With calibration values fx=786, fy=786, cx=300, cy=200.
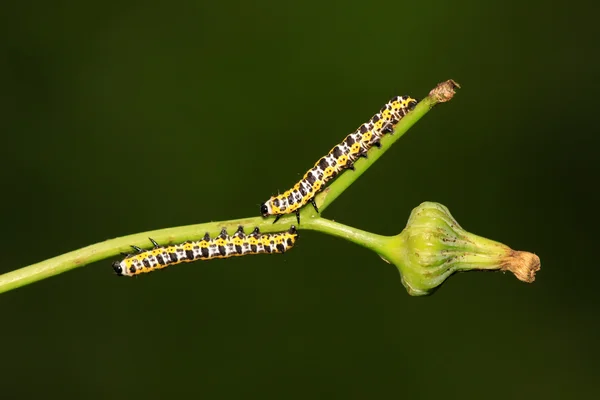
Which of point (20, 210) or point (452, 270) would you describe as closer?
point (452, 270)

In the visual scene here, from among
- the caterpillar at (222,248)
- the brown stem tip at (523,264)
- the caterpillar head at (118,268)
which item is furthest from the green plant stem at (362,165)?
the caterpillar head at (118,268)

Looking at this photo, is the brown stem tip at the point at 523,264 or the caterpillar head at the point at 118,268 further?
the caterpillar head at the point at 118,268

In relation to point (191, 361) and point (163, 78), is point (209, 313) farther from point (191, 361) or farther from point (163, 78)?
point (163, 78)

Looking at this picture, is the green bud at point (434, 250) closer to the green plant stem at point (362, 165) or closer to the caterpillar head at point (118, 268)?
the green plant stem at point (362, 165)

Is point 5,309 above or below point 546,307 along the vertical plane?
above

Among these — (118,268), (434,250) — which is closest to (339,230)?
(434,250)

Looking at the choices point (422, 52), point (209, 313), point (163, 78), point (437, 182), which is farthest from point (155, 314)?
point (422, 52)

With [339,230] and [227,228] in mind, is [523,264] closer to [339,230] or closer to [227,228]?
[339,230]
